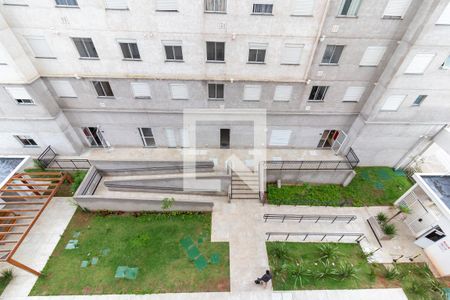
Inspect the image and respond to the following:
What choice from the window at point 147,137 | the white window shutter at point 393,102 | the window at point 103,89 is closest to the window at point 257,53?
the white window shutter at point 393,102

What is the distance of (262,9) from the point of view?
40.1 feet

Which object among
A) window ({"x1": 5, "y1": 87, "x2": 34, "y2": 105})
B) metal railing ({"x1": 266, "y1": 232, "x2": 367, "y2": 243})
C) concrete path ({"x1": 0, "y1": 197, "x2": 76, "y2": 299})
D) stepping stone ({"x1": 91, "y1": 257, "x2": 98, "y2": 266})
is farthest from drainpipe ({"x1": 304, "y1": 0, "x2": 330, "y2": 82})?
concrete path ({"x1": 0, "y1": 197, "x2": 76, "y2": 299})

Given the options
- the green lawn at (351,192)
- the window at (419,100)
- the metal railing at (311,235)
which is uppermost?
the window at (419,100)

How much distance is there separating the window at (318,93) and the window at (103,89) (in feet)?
49.9

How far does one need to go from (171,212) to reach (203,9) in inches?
530

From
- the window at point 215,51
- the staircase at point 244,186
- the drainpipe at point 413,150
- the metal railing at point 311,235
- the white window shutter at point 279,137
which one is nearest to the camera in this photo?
the window at point 215,51

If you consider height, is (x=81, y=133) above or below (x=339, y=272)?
above

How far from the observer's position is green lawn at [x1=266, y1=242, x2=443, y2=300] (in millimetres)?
12172

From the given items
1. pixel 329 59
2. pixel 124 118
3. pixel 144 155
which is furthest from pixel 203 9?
pixel 144 155

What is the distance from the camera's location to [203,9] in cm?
1212

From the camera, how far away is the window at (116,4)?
11.9 m

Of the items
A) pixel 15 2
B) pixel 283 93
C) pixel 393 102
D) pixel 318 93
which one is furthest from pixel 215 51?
pixel 393 102

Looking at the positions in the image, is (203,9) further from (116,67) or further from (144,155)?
(144,155)

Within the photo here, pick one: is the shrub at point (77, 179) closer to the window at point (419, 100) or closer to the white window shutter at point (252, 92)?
the white window shutter at point (252, 92)
